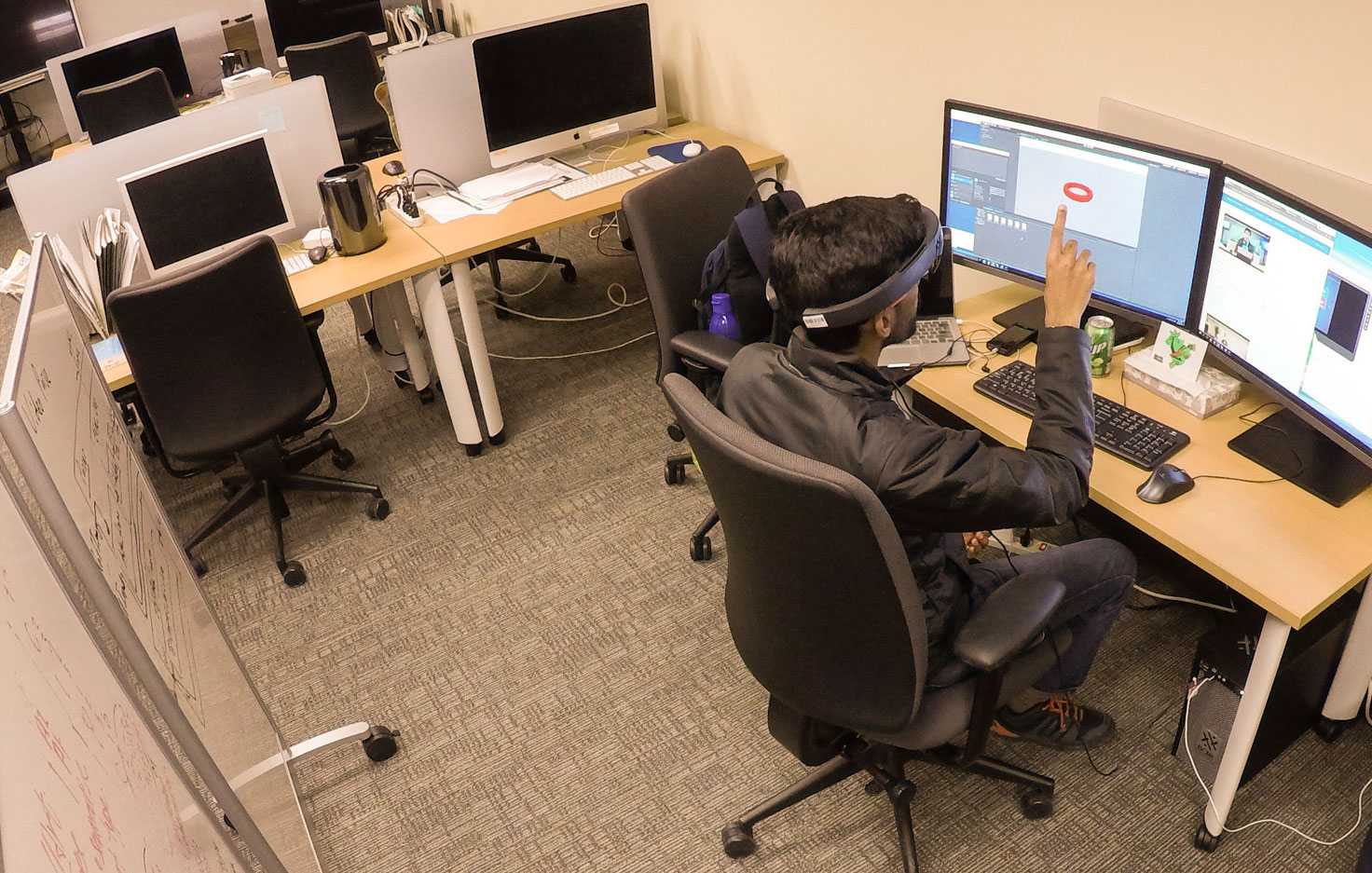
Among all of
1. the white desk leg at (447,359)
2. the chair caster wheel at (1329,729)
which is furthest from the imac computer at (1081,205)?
the white desk leg at (447,359)

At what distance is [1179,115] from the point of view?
2207 mm

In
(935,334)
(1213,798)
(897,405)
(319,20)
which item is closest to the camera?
(897,405)

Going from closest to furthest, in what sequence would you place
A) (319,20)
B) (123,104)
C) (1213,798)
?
(1213,798) < (123,104) < (319,20)

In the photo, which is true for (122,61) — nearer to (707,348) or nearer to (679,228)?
(679,228)

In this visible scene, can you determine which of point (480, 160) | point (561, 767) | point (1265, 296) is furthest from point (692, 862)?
point (480, 160)

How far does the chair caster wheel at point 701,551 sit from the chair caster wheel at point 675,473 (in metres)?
0.31

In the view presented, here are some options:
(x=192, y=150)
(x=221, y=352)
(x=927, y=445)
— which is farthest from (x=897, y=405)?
(x=192, y=150)

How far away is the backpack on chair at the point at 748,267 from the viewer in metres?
2.41

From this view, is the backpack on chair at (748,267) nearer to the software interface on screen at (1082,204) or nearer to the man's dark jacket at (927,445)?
the software interface on screen at (1082,204)

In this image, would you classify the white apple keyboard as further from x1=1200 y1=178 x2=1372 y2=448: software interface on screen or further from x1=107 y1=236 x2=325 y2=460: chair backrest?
x1=1200 y1=178 x2=1372 y2=448: software interface on screen

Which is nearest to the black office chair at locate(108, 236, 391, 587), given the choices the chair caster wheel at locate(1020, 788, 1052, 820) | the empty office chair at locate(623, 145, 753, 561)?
the empty office chair at locate(623, 145, 753, 561)

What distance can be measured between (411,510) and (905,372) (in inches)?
64.2

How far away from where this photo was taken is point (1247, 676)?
181cm

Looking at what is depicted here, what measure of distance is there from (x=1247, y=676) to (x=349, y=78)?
13.9ft
